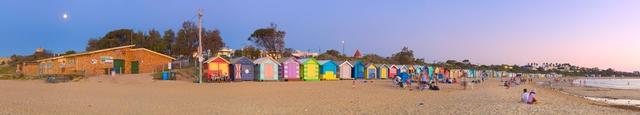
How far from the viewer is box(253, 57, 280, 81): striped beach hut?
35031mm

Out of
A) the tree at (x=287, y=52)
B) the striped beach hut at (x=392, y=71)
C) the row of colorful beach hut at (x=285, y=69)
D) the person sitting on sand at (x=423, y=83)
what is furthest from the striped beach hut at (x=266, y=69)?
the tree at (x=287, y=52)

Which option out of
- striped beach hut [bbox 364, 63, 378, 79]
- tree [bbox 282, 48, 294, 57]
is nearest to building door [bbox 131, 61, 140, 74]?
striped beach hut [bbox 364, 63, 378, 79]

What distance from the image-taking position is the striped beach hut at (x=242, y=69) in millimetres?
34062

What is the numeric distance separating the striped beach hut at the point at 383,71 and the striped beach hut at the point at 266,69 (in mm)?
13198

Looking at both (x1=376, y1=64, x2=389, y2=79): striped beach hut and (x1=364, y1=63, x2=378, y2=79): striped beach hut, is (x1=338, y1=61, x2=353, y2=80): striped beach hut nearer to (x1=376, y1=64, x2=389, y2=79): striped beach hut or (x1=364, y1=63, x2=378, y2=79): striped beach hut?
(x1=364, y1=63, x2=378, y2=79): striped beach hut

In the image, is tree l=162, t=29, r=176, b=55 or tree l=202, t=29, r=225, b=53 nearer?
tree l=202, t=29, r=225, b=53

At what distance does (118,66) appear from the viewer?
146 ft

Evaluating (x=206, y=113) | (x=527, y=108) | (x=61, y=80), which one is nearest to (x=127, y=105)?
(x=206, y=113)

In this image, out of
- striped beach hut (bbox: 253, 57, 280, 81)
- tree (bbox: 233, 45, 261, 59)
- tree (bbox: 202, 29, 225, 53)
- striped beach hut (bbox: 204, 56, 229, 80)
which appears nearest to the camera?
striped beach hut (bbox: 204, 56, 229, 80)

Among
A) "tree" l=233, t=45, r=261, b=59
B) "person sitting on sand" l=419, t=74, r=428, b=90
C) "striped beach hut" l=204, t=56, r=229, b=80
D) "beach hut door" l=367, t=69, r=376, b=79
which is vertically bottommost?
"person sitting on sand" l=419, t=74, r=428, b=90

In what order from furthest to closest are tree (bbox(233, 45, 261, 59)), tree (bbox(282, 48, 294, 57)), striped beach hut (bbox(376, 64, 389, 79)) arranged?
tree (bbox(282, 48, 294, 57)) → tree (bbox(233, 45, 261, 59)) → striped beach hut (bbox(376, 64, 389, 79))

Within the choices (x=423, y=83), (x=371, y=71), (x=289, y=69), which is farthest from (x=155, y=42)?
(x=423, y=83)

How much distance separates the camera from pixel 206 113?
13.3 m

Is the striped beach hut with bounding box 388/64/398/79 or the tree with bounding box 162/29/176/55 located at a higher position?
the tree with bounding box 162/29/176/55
